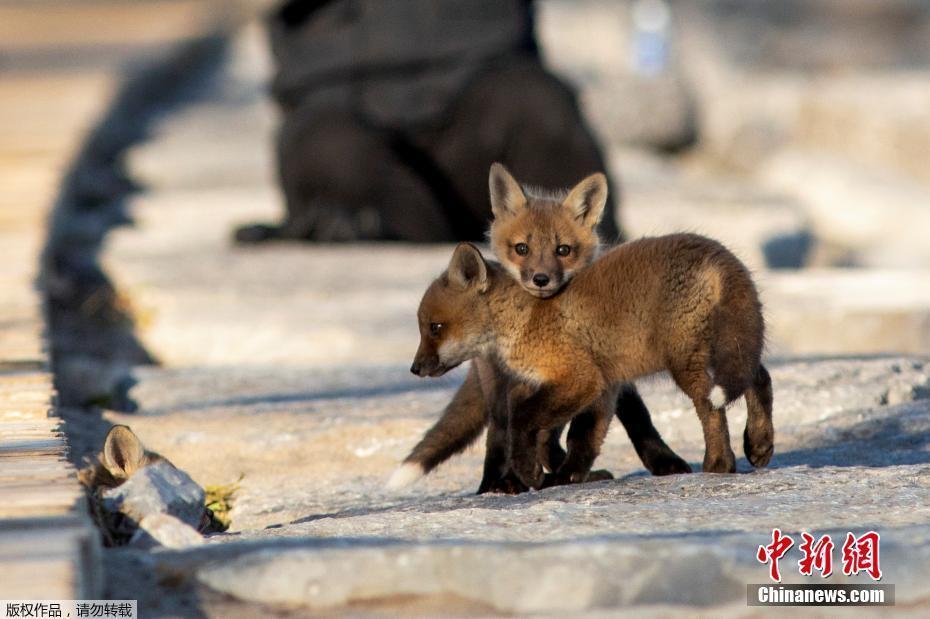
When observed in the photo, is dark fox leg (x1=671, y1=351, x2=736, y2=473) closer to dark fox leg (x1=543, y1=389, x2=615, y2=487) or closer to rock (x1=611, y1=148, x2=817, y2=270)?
dark fox leg (x1=543, y1=389, x2=615, y2=487)

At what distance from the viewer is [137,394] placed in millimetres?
5297

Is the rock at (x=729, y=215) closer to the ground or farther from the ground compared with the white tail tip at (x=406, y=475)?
farther from the ground

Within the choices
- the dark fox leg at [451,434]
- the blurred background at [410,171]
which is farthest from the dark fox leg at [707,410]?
the blurred background at [410,171]

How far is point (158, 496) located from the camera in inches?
138

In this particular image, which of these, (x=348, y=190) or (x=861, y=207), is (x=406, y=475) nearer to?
(x=348, y=190)

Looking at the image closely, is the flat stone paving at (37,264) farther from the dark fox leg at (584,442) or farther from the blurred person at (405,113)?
the blurred person at (405,113)

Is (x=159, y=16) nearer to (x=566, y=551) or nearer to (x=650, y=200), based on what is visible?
(x=650, y=200)

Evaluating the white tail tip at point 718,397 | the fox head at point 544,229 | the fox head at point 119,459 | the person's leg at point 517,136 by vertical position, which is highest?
the person's leg at point 517,136

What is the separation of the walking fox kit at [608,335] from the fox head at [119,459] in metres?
0.65

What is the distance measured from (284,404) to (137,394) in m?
0.57

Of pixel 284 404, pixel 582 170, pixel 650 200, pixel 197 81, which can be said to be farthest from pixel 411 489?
pixel 197 81

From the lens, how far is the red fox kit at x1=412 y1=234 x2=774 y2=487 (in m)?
3.68

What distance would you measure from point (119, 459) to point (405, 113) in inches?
199

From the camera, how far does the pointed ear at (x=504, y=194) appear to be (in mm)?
4145
